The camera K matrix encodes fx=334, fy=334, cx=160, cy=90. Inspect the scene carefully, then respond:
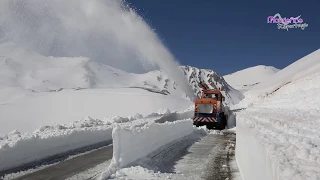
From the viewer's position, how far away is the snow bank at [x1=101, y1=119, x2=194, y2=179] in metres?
8.48

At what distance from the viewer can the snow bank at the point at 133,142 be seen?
8.48 m

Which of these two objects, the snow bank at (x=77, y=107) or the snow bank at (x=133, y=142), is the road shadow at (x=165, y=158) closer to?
the snow bank at (x=133, y=142)

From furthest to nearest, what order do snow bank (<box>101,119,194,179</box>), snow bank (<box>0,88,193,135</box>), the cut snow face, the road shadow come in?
the cut snow face → snow bank (<box>0,88,193,135</box>) → the road shadow → snow bank (<box>101,119,194,179</box>)

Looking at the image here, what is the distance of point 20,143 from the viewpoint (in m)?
10.1

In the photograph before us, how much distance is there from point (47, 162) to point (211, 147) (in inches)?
268

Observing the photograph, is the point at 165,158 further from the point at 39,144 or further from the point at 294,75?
the point at 294,75

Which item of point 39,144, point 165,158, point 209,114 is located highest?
point 209,114

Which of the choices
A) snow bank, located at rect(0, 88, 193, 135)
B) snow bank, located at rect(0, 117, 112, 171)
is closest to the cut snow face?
snow bank, located at rect(0, 88, 193, 135)

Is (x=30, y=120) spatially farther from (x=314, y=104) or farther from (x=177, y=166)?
(x=177, y=166)

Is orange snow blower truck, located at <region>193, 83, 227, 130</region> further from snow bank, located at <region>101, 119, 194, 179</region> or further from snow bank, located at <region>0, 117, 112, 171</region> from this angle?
snow bank, located at <region>0, 117, 112, 171</region>

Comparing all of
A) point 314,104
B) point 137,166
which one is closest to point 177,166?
point 137,166

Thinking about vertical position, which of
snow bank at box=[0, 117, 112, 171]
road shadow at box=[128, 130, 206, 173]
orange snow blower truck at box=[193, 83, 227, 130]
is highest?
orange snow blower truck at box=[193, 83, 227, 130]

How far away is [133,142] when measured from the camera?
9.38m

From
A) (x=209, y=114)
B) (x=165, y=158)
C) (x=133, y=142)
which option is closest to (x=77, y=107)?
(x=209, y=114)
